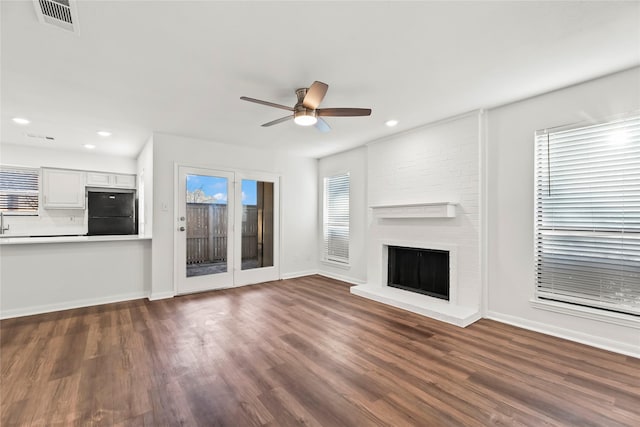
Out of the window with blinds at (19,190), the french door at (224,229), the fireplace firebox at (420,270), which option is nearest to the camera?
the fireplace firebox at (420,270)

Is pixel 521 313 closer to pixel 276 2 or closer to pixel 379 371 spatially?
pixel 379 371

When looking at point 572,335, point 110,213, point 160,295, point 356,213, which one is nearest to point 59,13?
point 160,295

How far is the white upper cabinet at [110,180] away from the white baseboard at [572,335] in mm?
7293

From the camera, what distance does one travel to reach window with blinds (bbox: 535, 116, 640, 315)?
105 inches

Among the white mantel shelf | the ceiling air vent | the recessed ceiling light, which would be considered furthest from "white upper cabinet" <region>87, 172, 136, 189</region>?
the white mantel shelf

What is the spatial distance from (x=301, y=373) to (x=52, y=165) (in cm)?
657

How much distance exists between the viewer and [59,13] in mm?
1891

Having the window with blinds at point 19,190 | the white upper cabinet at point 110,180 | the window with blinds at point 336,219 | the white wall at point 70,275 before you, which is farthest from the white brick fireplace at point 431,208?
the window with blinds at point 19,190

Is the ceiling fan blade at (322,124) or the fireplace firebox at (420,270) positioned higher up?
the ceiling fan blade at (322,124)

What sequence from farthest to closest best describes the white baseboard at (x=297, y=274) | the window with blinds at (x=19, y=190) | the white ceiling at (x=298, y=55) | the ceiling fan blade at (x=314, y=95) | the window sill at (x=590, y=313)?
the white baseboard at (x=297, y=274), the window with blinds at (x=19, y=190), the window sill at (x=590, y=313), the ceiling fan blade at (x=314, y=95), the white ceiling at (x=298, y=55)

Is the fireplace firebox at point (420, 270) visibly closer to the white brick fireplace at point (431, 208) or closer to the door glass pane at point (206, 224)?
the white brick fireplace at point (431, 208)

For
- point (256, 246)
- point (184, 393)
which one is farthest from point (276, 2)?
point (256, 246)

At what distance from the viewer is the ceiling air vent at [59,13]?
1794 millimetres

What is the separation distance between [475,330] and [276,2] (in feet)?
11.9
